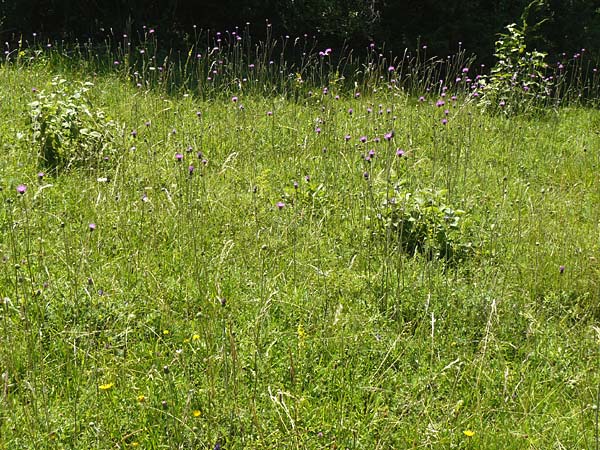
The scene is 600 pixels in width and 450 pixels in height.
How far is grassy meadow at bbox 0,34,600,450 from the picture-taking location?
7.98 ft

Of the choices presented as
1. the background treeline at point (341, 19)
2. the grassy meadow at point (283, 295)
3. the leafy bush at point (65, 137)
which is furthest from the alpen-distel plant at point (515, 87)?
the leafy bush at point (65, 137)

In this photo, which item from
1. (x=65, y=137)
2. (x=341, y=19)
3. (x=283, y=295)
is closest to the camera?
(x=283, y=295)

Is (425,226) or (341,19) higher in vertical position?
(341,19)

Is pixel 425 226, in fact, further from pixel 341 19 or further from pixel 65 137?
pixel 341 19

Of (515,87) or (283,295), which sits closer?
(283,295)

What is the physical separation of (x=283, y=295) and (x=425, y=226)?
3.45ft

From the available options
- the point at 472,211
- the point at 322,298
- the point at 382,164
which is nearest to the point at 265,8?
the point at 382,164

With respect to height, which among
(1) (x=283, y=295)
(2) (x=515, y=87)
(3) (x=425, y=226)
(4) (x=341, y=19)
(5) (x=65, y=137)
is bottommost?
(1) (x=283, y=295)

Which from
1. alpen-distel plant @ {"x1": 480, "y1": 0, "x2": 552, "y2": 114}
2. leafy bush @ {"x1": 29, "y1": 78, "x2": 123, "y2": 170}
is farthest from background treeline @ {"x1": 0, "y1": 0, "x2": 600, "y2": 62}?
leafy bush @ {"x1": 29, "y1": 78, "x2": 123, "y2": 170}

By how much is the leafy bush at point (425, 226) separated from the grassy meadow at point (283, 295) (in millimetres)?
15

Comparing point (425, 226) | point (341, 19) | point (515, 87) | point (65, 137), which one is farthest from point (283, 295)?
point (341, 19)

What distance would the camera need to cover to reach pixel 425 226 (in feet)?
12.4

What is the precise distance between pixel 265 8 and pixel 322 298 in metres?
7.88

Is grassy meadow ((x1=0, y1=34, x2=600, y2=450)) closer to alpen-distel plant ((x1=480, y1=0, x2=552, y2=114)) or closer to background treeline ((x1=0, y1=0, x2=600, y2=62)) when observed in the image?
alpen-distel plant ((x1=480, y1=0, x2=552, y2=114))
